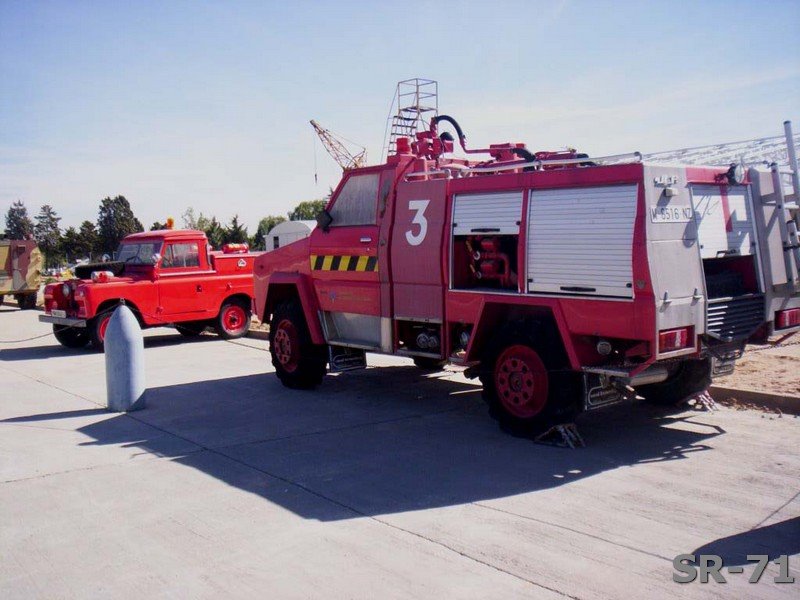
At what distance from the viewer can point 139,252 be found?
15.2 meters

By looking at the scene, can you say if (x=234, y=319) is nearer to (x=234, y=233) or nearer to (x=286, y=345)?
(x=286, y=345)

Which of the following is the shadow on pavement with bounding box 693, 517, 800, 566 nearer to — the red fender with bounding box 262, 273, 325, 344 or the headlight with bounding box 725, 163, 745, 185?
the headlight with bounding box 725, 163, 745, 185

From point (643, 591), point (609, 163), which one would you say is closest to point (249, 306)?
point (609, 163)

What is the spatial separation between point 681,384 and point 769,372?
2.11 meters

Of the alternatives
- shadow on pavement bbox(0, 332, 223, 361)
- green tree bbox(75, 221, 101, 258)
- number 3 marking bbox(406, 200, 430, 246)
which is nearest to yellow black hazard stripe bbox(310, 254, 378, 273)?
number 3 marking bbox(406, 200, 430, 246)

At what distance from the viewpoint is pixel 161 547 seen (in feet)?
15.8

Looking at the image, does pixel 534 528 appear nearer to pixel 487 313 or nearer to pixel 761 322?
pixel 487 313

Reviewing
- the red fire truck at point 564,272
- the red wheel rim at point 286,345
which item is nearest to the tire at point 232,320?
the red wheel rim at point 286,345

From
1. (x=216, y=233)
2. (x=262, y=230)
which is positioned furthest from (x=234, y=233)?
(x=262, y=230)

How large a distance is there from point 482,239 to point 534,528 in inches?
135

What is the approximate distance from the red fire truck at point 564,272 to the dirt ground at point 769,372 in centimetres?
116

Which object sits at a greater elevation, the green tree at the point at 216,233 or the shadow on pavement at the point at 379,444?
the green tree at the point at 216,233

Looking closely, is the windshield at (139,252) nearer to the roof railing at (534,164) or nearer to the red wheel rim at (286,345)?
the red wheel rim at (286,345)

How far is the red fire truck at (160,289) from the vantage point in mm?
14188
